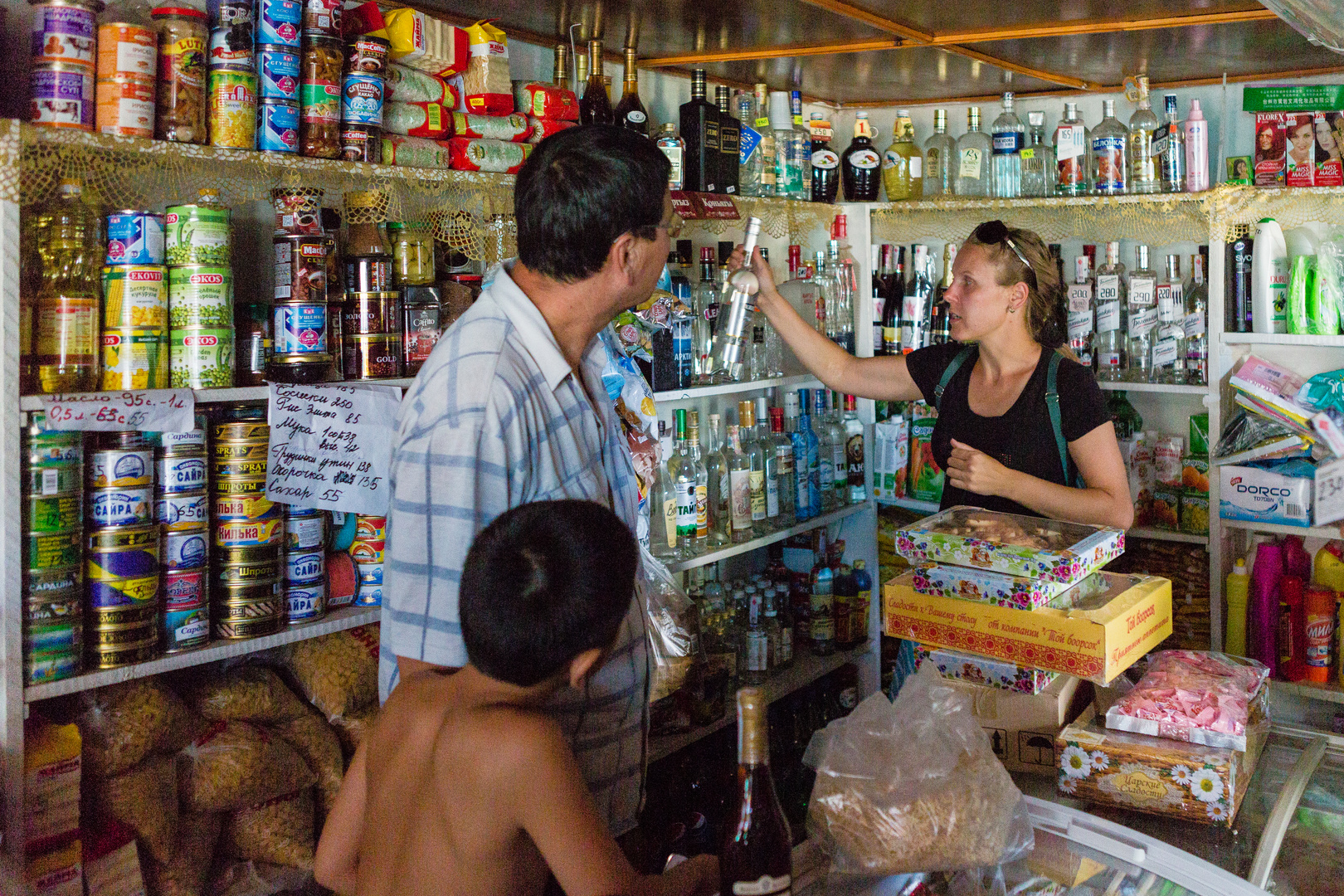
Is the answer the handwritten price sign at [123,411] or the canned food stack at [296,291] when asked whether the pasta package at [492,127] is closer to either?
the canned food stack at [296,291]

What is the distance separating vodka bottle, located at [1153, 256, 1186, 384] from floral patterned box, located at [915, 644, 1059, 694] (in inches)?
63.9

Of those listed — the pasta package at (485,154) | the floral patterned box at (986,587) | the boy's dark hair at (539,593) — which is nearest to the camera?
the boy's dark hair at (539,593)

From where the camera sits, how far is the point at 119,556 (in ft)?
5.41

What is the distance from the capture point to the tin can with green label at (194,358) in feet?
5.64

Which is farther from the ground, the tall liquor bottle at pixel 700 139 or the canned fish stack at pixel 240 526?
the tall liquor bottle at pixel 700 139

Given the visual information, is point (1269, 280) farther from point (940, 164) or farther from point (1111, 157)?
point (940, 164)

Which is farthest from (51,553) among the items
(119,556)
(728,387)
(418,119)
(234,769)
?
(728,387)

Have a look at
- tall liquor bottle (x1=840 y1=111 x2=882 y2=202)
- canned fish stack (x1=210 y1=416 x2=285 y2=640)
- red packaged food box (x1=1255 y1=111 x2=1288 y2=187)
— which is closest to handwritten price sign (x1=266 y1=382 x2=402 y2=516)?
canned fish stack (x1=210 y1=416 x2=285 y2=640)

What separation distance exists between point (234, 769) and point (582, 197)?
3.75ft

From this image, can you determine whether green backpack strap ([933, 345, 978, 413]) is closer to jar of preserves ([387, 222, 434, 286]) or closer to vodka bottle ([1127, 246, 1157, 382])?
vodka bottle ([1127, 246, 1157, 382])

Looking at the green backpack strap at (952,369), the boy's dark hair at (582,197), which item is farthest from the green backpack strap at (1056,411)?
the boy's dark hair at (582,197)

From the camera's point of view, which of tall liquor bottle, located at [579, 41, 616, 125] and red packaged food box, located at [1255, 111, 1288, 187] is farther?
red packaged food box, located at [1255, 111, 1288, 187]

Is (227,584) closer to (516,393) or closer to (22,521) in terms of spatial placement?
(22,521)

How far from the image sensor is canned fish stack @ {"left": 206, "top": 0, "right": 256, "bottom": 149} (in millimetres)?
1711
